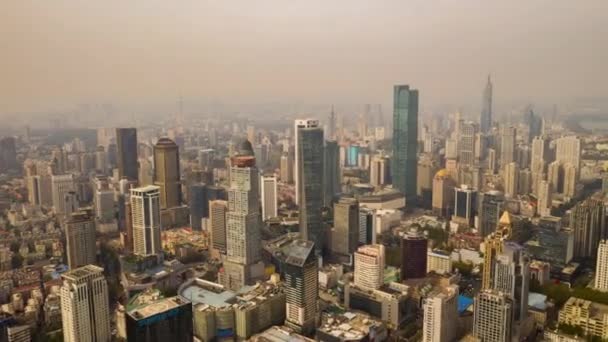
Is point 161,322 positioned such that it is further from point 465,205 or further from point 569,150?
point 569,150

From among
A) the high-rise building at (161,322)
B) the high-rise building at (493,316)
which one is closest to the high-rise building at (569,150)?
the high-rise building at (493,316)

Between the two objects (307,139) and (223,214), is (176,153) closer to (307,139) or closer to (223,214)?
(223,214)

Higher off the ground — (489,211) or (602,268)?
(489,211)

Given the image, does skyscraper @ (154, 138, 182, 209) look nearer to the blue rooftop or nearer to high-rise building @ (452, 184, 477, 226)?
the blue rooftop

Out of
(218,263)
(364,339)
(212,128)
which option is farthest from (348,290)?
(212,128)

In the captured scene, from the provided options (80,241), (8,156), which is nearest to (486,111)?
(80,241)

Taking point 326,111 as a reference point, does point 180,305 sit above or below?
below
